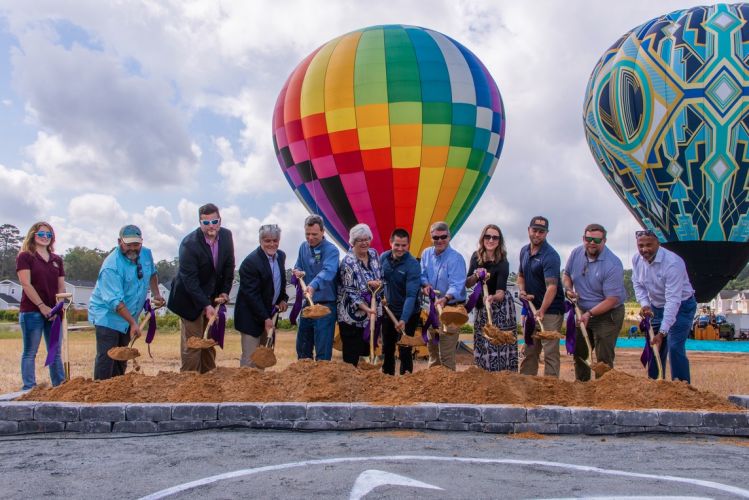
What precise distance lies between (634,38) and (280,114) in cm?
1112

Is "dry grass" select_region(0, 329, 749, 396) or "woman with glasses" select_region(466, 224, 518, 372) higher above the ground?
"woman with glasses" select_region(466, 224, 518, 372)

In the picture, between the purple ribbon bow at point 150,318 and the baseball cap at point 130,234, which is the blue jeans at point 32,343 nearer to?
the purple ribbon bow at point 150,318

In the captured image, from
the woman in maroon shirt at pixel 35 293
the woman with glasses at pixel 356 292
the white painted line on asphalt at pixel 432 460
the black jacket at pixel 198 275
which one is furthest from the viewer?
the woman in maroon shirt at pixel 35 293

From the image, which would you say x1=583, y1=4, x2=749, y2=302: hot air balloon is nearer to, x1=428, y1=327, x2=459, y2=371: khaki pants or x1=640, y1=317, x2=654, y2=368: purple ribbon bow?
x1=640, y1=317, x2=654, y2=368: purple ribbon bow

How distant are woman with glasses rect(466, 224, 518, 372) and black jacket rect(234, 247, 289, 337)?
88.7 inches

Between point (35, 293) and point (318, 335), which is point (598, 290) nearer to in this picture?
point (318, 335)

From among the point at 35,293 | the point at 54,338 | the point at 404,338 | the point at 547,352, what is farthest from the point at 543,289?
the point at 35,293

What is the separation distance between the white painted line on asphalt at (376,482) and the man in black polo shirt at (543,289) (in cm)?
392

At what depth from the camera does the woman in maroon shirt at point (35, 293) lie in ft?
27.1

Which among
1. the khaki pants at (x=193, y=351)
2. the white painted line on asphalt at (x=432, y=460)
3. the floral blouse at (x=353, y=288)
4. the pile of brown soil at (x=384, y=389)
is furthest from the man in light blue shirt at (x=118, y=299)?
the white painted line on asphalt at (x=432, y=460)

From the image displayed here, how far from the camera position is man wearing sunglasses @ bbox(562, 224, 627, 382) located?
315 inches

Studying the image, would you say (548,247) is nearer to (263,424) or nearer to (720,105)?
(263,424)

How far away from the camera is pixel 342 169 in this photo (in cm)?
1975

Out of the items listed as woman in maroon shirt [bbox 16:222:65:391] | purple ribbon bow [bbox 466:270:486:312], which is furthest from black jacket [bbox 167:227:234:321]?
purple ribbon bow [bbox 466:270:486:312]
